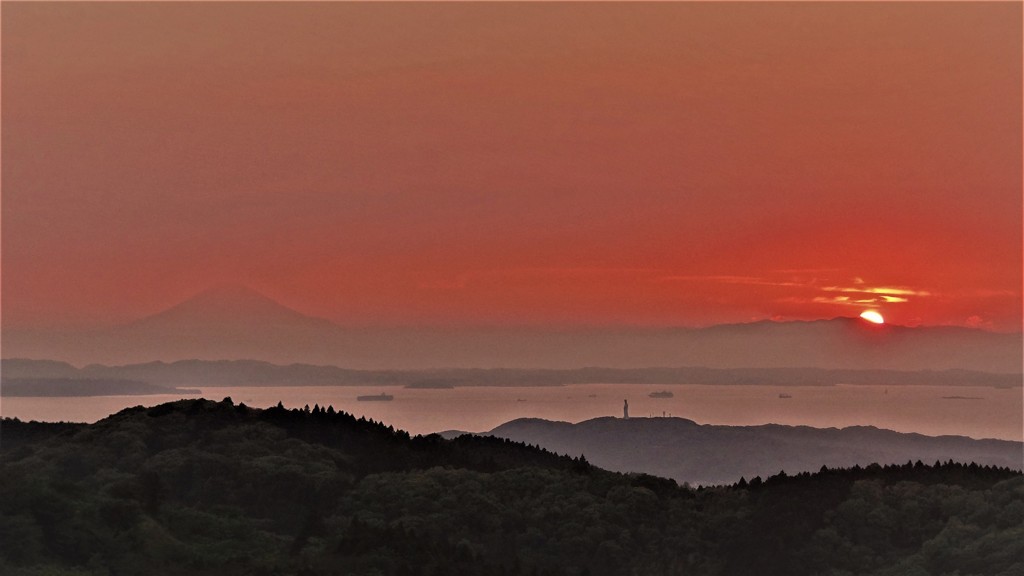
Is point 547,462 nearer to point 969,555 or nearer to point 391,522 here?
point 391,522

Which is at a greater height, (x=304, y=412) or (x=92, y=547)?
(x=304, y=412)

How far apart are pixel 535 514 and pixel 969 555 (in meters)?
43.9

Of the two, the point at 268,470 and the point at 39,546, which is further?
the point at 268,470

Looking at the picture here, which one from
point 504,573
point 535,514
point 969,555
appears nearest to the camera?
point 969,555

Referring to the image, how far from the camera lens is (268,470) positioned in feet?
535

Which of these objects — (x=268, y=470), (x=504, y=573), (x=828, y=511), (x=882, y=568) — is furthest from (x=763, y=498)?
(x=268, y=470)

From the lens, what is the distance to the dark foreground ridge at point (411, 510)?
135 metres

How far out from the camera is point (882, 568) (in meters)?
146

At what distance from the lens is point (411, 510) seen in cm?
16012

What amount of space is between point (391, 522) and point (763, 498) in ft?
132

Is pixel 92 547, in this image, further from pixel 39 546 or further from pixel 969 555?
pixel 969 555

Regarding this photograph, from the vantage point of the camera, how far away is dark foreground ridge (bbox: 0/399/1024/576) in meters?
135

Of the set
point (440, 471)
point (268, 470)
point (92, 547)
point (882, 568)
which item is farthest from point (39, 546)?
point (882, 568)

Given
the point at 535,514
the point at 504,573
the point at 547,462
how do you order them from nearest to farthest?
1. the point at 504,573
2. the point at 535,514
3. the point at 547,462
